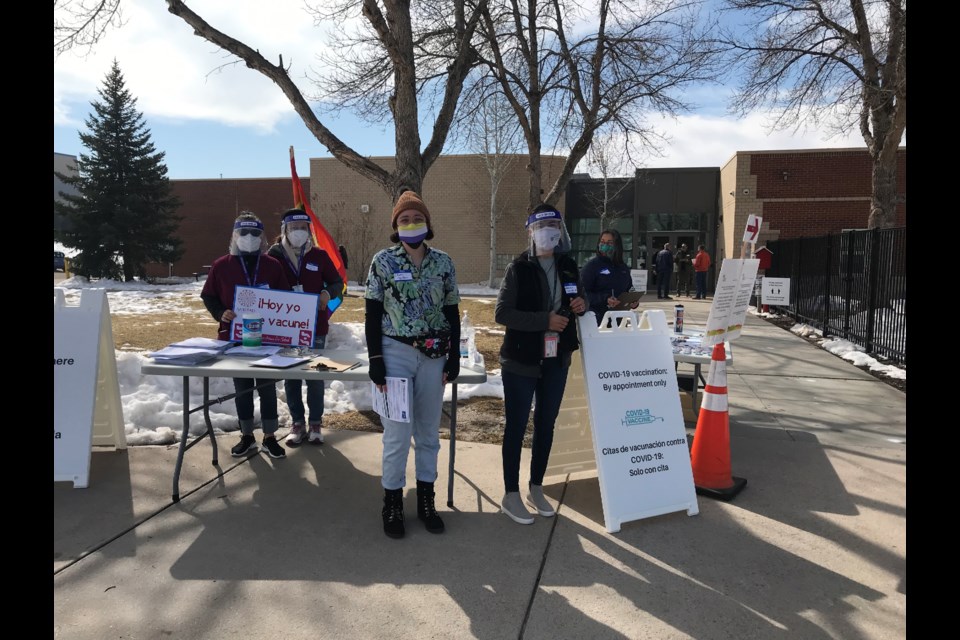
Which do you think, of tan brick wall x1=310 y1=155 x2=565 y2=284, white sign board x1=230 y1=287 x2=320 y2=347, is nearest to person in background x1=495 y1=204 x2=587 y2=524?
white sign board x1=230 y1=287 x2=320 y2=347

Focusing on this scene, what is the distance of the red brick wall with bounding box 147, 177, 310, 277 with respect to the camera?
34.5m

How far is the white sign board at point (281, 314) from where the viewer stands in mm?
4809

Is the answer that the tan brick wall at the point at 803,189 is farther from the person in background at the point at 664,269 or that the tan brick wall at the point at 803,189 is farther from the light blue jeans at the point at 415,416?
the light blue jeans at the point at 415,416

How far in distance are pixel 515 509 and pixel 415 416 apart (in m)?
0.93

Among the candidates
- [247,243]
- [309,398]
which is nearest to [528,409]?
[309,398]

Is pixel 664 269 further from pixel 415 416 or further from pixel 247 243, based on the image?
pixel 415 416

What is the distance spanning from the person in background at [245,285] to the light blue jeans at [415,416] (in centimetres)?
169

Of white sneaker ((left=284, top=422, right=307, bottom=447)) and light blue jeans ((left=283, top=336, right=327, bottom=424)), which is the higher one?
light blue jeans ((left=283, top=336, right=327, bottom=424))

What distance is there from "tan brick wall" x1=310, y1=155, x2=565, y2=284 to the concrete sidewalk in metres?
25.4

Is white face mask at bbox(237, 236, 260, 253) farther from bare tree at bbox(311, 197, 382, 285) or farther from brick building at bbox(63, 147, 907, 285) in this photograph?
bare tree at bbox(311, 197, 382, 285)

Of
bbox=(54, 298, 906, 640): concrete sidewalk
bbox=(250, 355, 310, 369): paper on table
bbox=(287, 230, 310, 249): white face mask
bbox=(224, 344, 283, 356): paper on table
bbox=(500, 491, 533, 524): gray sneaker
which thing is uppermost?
bbox=(287, 230, 310, 249): white face mask
